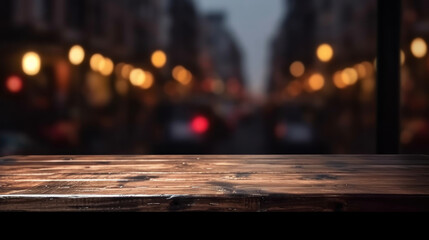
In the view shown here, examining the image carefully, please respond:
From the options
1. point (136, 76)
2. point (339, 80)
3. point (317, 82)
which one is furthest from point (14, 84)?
point (317, 82)

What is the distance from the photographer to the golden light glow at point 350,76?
23725 millimetres

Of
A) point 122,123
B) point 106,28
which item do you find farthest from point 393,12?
point 106,28

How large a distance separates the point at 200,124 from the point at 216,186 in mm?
13767

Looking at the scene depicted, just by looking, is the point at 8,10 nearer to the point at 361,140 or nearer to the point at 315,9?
the point at 361,140

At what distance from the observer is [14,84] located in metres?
17.6

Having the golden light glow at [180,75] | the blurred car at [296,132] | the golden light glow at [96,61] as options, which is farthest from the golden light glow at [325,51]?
the golden light glow at [180,75]

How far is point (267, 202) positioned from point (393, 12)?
9.34ft

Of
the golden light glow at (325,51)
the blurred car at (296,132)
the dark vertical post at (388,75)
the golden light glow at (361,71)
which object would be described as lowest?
the blurred car at (296,132)

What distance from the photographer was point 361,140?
2136 cm

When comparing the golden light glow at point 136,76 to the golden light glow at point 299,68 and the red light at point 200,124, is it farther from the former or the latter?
the golden light glow at point 299,68

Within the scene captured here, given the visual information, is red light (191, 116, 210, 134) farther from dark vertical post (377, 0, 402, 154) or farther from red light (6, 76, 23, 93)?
dark vertical post (377, 0, 402, 154)

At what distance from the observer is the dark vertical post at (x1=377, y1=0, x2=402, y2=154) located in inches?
155

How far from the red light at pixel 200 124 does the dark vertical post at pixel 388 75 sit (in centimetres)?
1075

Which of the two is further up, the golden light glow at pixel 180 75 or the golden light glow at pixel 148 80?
the golden light glow at pixel 180 75
